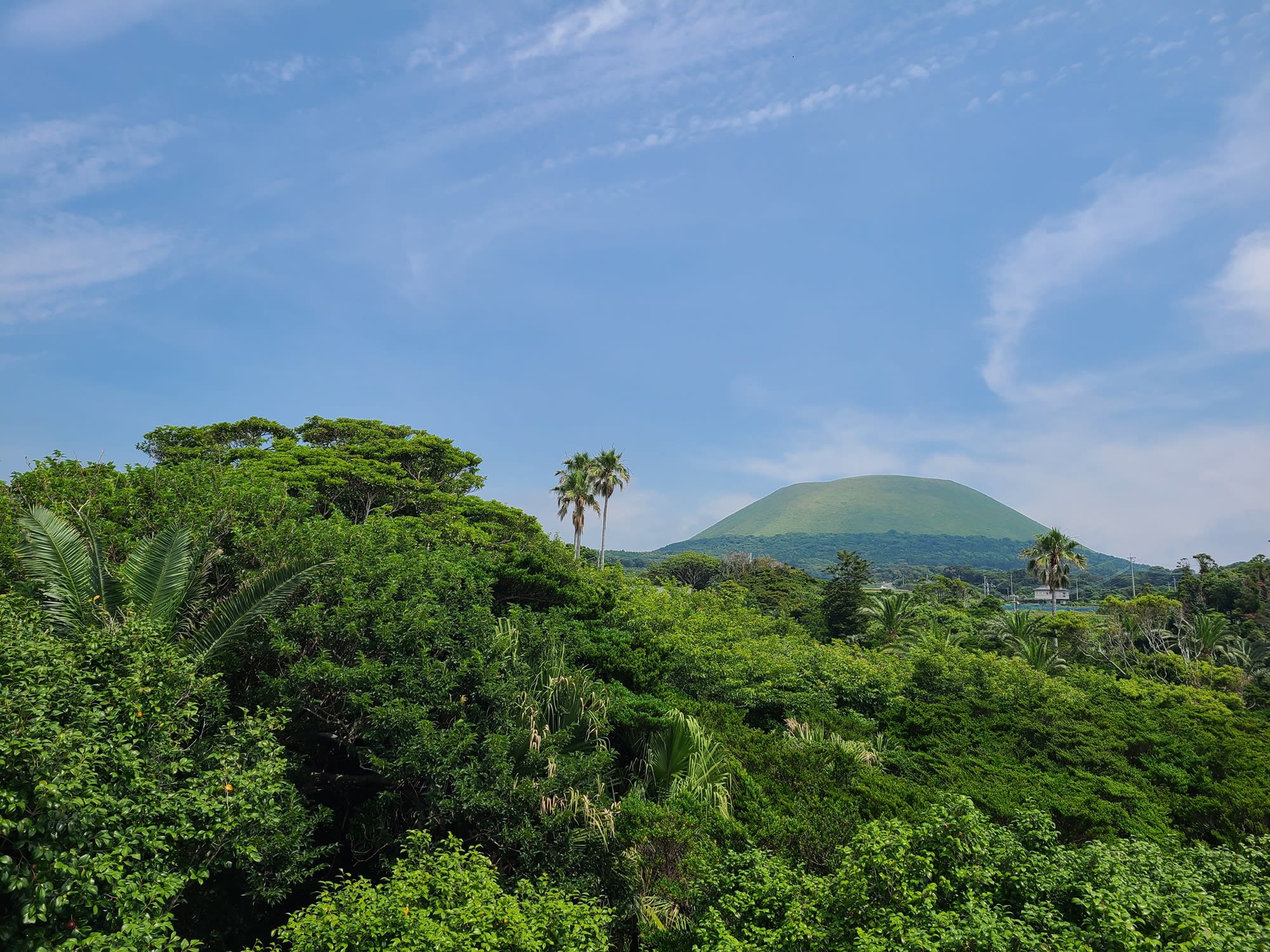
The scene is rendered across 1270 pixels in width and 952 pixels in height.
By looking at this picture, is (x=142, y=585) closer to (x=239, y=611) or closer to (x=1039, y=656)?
(x=239, y=611)

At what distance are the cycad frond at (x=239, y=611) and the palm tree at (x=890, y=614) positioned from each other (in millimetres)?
36919

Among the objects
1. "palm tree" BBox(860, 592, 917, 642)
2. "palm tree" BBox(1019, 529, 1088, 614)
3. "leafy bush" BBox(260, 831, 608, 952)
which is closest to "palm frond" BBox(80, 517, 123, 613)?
"leafy bush" BBox(260, 831, 608, 952)

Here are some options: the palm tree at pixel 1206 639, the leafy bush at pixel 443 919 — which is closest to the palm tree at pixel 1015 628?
the palm tree at pixel 1206 639

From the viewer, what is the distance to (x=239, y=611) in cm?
1102

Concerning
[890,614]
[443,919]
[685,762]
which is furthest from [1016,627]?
[443,919]

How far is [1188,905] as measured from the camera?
7023mm

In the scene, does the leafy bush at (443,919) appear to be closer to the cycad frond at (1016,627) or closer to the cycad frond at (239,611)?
the cycad frond at (239,611)

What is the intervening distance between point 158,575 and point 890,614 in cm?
4003

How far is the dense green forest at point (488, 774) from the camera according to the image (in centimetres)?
711

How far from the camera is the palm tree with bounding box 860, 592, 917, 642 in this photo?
140ft

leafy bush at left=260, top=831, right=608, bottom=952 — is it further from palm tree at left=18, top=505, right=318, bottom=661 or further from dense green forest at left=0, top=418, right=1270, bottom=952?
palm tree at left=18, top=505, right=318, bottom=661

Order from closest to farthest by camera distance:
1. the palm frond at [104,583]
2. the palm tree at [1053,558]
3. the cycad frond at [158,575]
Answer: the palm frond at [104,583], the cycad frond at [158,575], the palm tree at [1053,558]

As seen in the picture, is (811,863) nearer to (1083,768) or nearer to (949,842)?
(949,842)

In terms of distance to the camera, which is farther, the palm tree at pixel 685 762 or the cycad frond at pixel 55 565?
the palm tree at pixel 685 762
